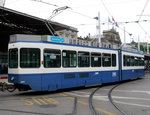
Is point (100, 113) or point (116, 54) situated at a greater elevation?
point (116, 54)

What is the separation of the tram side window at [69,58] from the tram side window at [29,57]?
1.68 meters

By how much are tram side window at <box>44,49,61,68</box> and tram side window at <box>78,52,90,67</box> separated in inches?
67.2

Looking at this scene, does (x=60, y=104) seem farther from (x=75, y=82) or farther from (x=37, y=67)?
(x=75, y=82)

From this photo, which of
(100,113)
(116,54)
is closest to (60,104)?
(100,113)

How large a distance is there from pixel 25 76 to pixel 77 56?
3.59 meters

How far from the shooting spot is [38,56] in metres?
10.7

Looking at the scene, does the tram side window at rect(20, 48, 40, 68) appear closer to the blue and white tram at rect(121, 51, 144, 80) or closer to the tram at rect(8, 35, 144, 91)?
the tram at rect(8, 35, 144, 91)

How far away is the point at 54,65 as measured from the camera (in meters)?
11.4

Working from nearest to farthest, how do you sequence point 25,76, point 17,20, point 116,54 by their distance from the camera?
point 25,76 < point 116,54 < point 17,20

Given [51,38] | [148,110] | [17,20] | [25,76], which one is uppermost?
[17,20]

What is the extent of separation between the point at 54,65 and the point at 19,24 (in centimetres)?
1655

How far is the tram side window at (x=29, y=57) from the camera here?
10461 millimetres

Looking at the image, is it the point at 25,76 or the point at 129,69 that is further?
the point at 129,69

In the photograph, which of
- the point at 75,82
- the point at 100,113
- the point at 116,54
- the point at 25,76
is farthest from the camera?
the point at 116,54
